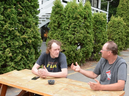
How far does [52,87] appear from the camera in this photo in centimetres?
242

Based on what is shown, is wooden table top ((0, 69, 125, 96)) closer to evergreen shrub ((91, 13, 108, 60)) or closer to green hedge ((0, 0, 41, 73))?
green hedge ((0, 0, 41, 73))

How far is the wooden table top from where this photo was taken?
85.6 inches

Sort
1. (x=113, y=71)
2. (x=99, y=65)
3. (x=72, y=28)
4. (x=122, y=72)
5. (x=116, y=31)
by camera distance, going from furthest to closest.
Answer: (x=116, y=31), (x=72, y=28), (x=99, y=65), (x=113, y=71), (x=122, y=72)

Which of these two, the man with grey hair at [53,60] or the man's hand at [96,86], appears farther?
the man with grey hair at [53,60]

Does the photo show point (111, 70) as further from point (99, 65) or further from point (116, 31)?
point (116, 31)

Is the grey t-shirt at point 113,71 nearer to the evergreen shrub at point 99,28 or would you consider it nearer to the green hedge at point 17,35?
the green hedge at point 17,35

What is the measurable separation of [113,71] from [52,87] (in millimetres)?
1044

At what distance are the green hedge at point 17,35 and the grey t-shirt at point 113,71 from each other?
303 cm

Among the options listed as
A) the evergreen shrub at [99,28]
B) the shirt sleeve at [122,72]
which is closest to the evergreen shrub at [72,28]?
the evergreen shrub at [99,28]

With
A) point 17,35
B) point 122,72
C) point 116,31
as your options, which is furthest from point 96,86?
point 116,31

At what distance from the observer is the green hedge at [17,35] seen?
15.2ft

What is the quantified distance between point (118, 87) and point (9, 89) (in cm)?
375

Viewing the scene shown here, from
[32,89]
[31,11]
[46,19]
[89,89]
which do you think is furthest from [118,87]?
[46,19]

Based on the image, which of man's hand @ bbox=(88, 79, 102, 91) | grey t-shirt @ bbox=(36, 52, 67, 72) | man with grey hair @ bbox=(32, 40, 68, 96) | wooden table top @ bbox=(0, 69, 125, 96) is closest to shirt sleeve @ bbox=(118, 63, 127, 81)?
wooden table top @ bbox=(0, 69, 125, 96)
